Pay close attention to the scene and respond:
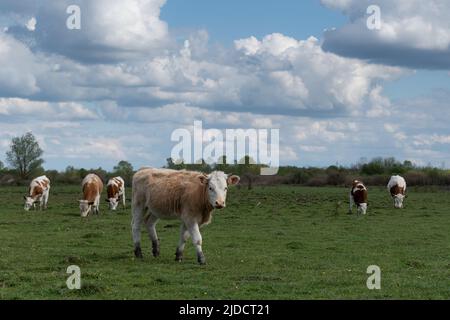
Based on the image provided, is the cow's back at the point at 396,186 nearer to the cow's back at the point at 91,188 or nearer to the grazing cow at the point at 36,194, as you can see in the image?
the cow's back at the point at 91,188

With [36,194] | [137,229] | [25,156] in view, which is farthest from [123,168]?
[137,229]

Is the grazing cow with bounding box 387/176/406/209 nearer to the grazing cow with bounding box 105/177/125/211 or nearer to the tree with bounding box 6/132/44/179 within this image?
the grazing cow with bounding box 105/177/125/211

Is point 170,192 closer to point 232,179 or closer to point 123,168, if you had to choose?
point 232,179

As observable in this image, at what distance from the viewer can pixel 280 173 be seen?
318 feet

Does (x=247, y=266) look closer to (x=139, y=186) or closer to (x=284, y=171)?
(x=139, y=186)

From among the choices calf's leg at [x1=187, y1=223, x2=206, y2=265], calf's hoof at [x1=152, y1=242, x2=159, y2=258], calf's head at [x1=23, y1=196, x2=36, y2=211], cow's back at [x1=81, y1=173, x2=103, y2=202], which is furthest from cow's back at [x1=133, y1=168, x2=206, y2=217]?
calf's head at [x1=23, y1=196, x2=36, y2=211]

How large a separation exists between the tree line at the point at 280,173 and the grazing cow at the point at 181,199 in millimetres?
56760

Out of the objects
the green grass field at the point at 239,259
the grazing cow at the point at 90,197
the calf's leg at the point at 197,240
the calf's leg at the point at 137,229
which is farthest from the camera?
the grazing cow at the point at 90,197

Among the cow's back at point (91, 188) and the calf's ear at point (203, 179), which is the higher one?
the calf's ear at point (203, 179)

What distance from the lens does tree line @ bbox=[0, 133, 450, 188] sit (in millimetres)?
84812

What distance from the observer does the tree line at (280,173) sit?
84812mm

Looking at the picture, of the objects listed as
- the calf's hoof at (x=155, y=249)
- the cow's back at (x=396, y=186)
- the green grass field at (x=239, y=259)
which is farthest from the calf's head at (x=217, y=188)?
the cow's back at (x=396, y=186)

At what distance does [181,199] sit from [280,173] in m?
80.9
